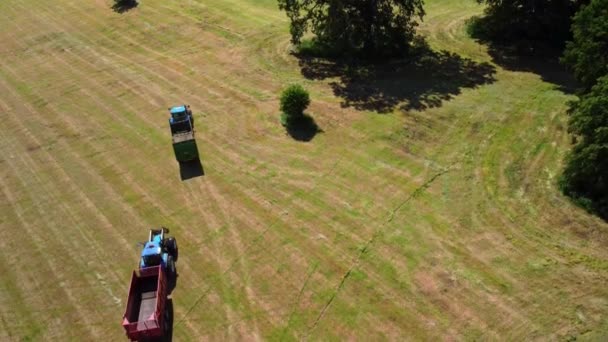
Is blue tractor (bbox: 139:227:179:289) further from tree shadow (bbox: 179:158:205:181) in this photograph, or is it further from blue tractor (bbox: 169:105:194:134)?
blue tractor (bbox: 169:105:194:134)

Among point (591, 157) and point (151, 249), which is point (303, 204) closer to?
point (151, 249)

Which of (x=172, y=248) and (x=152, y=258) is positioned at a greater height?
(x=152, y=258)

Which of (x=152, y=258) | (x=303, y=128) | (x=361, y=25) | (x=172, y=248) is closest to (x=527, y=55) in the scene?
(x=361, y=25)

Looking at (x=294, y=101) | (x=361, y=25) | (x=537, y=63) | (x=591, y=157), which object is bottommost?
(x=294, y=101)

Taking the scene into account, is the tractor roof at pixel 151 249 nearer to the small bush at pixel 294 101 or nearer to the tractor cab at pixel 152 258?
the tractor cab at pixel 152 258

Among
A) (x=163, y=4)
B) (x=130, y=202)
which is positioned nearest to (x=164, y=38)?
(x=163, y=4)

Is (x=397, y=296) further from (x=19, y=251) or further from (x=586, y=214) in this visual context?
(x=19, y=251)
